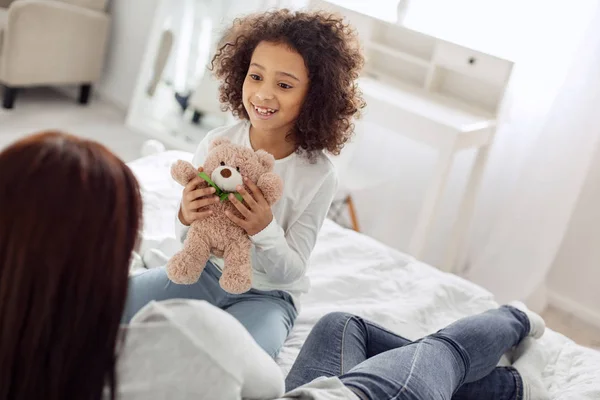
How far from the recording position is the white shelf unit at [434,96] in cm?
223

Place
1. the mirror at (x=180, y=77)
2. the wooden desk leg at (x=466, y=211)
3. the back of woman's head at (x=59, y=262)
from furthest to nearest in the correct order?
the mirror at (x=180, y=77), the wooden desk leg at (x=466, y=211), the back of woman's head at (x=59, y=262)

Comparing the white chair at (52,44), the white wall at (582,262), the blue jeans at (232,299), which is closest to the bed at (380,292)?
the blue jeans at (232,299)

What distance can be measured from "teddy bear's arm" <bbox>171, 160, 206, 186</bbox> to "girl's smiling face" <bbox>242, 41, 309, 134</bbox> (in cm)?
17

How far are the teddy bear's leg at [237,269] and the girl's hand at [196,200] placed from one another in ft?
0.25

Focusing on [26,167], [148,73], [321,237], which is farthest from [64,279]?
[148,73]

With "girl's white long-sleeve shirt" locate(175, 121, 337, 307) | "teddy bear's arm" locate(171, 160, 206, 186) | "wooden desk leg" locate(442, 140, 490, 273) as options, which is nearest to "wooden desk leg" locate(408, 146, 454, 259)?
"wooden desk leg" locate(442, 140, 490, 273)

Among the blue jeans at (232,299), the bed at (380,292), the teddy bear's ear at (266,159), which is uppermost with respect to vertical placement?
the teddy bear's ear at (266,159)

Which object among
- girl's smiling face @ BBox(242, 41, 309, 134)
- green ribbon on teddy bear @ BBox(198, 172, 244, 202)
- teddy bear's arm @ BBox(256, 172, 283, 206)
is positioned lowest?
green ribbon on teddy bear @ BBox(198, 172, 244, 202)

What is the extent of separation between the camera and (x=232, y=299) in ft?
4.36

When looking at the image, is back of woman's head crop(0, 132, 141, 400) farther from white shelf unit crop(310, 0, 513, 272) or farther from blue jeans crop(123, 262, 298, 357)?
white shelf unit crop(310, 0, 513, 272)

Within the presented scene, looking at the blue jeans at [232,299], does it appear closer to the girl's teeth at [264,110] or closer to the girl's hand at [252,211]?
the girl's hand at [252,211]

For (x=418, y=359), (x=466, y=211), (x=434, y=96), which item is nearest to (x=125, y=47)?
(x=434, y=96)

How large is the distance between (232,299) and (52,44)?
7.09ft

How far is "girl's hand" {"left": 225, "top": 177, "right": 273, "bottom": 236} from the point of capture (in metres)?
1.23
